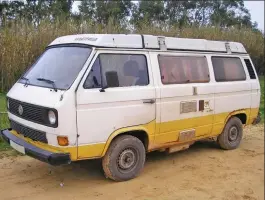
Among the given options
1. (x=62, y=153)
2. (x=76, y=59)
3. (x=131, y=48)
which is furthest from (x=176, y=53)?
(x=62, y=153)

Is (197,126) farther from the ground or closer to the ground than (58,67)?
closer to the ground

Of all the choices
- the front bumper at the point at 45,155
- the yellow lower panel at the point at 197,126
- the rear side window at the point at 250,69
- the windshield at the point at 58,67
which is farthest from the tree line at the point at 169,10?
the front bumper at the point at 45,155

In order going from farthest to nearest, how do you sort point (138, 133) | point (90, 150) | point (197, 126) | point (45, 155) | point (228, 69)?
1. point (228, 69)
2. point (197, 126)
3. point (138, 133)
4. point (90, 150)
5. point (45, 155)

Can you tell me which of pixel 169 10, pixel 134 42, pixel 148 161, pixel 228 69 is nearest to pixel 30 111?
pixel 134 42

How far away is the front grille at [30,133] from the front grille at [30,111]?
147mm

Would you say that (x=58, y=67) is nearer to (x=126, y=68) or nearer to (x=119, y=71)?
(x=119, y=71)

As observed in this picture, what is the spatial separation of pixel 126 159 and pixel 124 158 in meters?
0.05

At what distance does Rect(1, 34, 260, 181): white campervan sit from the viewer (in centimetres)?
493

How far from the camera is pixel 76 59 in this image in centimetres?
533

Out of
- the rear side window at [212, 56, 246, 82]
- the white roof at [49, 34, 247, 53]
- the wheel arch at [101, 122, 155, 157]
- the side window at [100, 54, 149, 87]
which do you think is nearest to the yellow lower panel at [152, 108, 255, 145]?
the wheel arch at [101, 122, 155, 157]

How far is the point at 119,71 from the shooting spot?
5477mm

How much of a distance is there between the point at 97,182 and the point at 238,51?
4119 millimetres

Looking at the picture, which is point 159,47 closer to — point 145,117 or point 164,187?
point 145,117

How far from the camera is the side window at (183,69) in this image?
6044 mm
